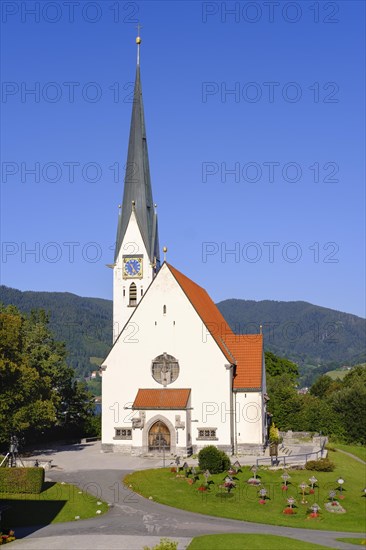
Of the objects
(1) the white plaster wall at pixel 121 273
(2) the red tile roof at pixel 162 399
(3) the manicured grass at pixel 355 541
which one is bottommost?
(3) the manicured grass at pixel 355 541

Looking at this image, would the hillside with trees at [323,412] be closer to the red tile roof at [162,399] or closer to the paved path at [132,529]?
the red tile roof at [162,399]

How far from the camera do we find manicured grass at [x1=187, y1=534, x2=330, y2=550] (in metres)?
26.8

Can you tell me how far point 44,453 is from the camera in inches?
2071

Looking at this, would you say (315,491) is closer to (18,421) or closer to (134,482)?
(134,482)

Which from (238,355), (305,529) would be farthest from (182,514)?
(238,355)

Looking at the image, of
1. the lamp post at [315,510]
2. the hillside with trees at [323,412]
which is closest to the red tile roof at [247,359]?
the hillside with trees at [323,412]

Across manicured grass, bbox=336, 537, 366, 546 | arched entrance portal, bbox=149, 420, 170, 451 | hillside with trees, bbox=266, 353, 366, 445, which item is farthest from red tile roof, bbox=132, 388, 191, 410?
manicured grass, bbox=336, 537, 366, 546

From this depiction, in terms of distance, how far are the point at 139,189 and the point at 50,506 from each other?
36.9 metres

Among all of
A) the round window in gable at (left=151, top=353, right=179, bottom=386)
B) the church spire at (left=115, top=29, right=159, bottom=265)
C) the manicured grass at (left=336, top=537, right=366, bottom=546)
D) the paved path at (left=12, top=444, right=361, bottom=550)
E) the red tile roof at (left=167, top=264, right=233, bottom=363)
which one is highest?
the church spire at (left=115, top=29, right=159, bottom=265)

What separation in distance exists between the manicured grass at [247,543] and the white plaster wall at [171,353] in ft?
74.0

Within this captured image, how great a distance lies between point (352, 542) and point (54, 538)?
1222 centimetres

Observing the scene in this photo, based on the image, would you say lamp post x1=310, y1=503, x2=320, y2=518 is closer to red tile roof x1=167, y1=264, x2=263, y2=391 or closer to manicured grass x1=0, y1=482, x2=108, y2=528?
manicured grass x1=0, y1=482, x2=108, y2=528

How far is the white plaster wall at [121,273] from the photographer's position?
63.8 m

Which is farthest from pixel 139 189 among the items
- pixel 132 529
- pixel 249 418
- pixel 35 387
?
pixel 132 529
